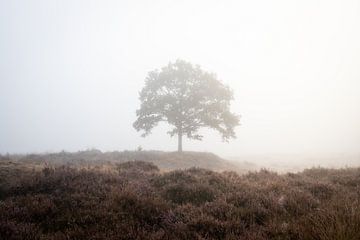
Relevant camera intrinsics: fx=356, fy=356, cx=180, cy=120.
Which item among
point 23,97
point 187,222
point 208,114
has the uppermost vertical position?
point 23,97

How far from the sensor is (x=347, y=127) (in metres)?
118

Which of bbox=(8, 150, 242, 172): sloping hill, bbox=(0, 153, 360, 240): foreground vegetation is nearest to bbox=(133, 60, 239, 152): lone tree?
bbox=(8, 150, 242, 172): sloping hill

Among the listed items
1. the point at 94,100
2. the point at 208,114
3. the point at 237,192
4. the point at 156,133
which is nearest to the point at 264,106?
the point at 156,133

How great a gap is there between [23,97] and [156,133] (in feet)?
298

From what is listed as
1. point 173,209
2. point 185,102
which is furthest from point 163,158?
point 173,209

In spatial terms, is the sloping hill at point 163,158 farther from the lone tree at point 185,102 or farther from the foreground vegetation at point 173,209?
the foreground vegetation at point 173,209

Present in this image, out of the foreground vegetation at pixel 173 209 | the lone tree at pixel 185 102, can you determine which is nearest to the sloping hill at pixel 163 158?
the lone tree at pixel 185 102

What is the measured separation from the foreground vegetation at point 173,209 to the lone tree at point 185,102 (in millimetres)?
23002

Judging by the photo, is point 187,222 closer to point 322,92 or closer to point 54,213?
point 54,213

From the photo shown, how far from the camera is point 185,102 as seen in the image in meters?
34.3

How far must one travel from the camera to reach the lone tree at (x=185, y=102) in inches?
1355

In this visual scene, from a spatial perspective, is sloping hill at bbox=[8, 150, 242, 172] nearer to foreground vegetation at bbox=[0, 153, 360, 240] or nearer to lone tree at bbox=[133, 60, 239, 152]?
lone tree at bbox=[133, 60, 239, 152]

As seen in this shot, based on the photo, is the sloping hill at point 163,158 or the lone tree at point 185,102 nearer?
the sloping hill at point 163,158

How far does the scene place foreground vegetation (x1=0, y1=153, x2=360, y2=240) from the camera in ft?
20.3
